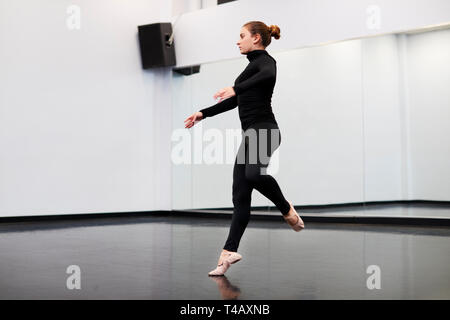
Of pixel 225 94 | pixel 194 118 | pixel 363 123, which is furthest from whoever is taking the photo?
pixel 363 123

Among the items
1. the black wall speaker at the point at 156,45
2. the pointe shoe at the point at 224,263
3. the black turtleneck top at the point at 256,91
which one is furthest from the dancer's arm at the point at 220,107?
the black wall speaker at the point at 156,45

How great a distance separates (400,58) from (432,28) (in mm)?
801

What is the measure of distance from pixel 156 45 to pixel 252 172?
4.73 metres

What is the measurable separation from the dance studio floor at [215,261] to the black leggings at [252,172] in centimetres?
26

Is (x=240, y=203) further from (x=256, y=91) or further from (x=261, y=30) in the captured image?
(x=261, y=30)

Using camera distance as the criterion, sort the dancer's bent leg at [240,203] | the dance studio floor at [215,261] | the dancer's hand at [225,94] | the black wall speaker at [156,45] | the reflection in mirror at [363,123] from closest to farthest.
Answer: the dance studio floor at [215,261], the dancer's hand at [225,94], the dancer's bent leg at [240,203], the reflection in mirror at [363,123], the black wall speaker at [156,45]

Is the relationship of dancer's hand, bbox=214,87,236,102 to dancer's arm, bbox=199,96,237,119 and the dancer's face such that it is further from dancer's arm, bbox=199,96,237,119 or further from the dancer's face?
the dancer's face

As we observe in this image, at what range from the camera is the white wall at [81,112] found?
6008mm

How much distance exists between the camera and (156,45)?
7.09 meters

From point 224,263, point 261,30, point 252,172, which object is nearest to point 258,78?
point 261,30

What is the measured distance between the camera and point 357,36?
18.8ft

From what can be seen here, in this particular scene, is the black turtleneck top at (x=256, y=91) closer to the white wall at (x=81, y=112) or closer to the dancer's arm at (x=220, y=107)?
the dancer's arm at (x=220, y=107)

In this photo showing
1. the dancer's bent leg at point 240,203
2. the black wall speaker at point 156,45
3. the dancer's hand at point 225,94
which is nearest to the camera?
the dancer's hand at point 225,94

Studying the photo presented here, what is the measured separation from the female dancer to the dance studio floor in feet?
0.70
